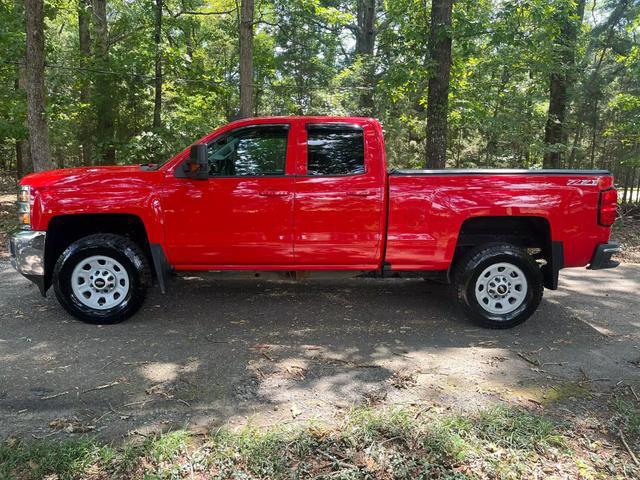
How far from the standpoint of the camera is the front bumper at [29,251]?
15.0 ft

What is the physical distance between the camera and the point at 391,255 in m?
4.80

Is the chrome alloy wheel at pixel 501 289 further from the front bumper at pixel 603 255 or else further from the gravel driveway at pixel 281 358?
the front bumper at pixel 603 255

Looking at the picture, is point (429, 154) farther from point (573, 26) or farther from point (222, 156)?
point (573, 26)

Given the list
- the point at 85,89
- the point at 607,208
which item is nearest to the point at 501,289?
the point at 607,208

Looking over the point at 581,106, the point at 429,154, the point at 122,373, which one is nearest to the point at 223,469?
the point at 122,373

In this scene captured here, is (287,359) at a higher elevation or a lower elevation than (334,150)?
lower

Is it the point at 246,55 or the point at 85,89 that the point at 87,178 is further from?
the point at 85,89

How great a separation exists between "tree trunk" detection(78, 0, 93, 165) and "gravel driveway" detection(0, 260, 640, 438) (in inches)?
334

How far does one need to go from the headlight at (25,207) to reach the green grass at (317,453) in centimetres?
260

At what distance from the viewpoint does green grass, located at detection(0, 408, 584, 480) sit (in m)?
2.48

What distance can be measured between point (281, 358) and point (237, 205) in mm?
1581

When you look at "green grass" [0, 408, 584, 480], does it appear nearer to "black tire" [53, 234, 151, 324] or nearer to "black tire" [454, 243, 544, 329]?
"black tire" [454, 243, 544, 329]

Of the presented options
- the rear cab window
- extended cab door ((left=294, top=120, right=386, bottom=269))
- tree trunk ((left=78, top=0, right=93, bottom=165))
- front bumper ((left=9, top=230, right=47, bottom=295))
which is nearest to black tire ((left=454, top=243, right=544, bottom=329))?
extended cab door ((left=294, top=120, right=386, bottom=269))

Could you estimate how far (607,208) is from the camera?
4.66 m
